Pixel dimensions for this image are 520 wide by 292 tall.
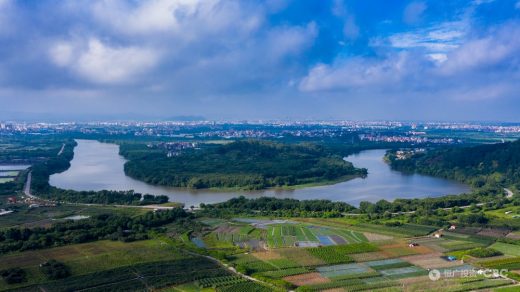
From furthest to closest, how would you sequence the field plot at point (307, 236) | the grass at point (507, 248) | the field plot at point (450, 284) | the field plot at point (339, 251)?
the field plot at point (307, 236) < the grass at point (507, 248) < the field plot at point (339, 251) < the field plot at point (450, 284)

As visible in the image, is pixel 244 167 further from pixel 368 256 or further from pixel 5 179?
pixel 368 256

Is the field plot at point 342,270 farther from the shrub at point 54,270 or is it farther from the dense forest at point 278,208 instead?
the shrub at point 54,270

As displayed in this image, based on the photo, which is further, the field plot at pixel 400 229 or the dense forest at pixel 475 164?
the dense forest at pixel 475 164

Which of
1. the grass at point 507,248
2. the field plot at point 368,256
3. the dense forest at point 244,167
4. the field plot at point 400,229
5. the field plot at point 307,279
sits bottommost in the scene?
the field plot at point 307,279

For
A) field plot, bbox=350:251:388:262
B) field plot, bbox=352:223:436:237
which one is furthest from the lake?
→ field plot, bbox=350:251:388:262

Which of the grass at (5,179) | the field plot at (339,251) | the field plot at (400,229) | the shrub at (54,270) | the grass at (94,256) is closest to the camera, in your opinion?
the shrub at (54,270)

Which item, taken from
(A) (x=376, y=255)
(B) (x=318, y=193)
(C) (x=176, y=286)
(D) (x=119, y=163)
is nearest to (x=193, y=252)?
(C) (x=176, y=286)

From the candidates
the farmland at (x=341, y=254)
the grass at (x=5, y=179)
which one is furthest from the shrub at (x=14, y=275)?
the grass at (x=5, y=179)
